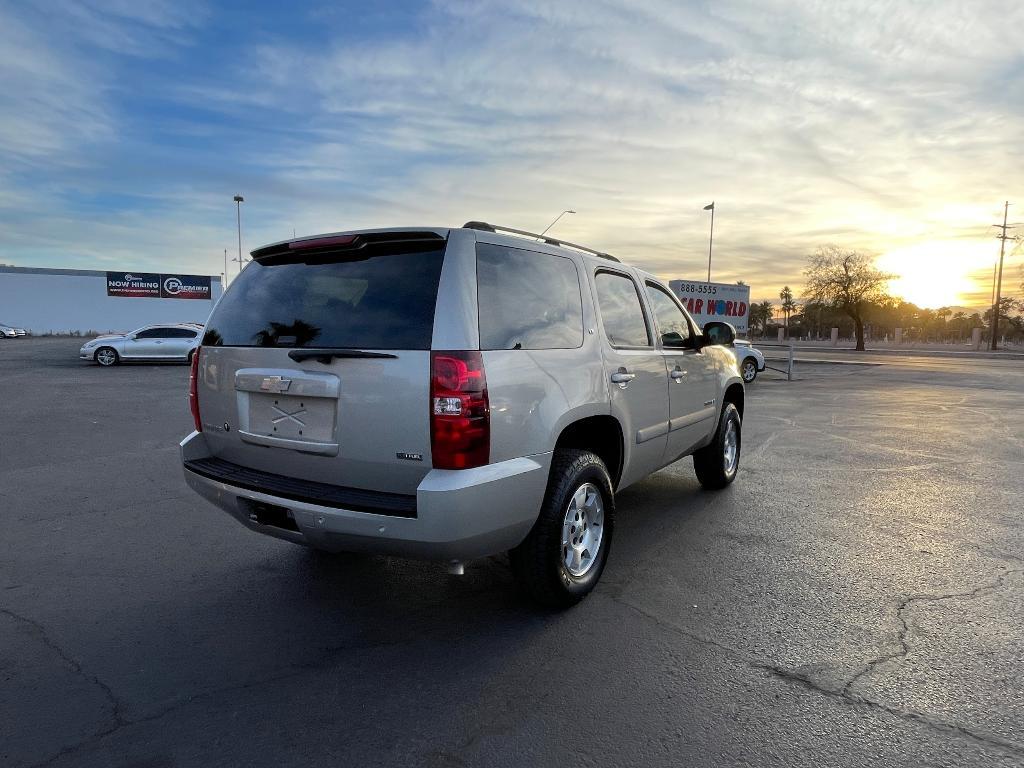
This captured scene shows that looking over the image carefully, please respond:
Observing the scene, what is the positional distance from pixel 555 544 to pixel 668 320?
2378mm

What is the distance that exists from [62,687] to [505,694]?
1.94 m

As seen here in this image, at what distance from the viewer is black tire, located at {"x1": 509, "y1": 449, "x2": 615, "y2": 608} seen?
326 centimetres

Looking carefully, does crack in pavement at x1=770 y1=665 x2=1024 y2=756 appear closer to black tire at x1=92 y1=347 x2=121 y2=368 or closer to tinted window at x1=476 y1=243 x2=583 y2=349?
tinted window at x1=476 y1=243 x2=583 y2=349

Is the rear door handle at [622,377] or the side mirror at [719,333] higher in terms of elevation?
the side mirror at [719,333]

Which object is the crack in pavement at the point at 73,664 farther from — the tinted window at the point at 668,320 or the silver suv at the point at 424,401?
the tinted window at the point at 668,320

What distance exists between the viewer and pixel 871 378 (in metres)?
20.5

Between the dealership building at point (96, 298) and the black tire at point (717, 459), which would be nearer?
the black tire at point (717, 459)

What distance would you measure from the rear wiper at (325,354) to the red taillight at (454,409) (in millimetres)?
247

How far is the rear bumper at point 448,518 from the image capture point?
273 cm

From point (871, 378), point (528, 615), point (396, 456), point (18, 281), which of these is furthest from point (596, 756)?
point (18, 281)

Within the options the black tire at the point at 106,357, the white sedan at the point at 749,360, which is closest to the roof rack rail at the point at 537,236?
the white sedan at the point at 749,360

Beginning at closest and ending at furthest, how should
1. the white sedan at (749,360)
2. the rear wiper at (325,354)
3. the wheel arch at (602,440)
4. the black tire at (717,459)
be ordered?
the rear wiper at (325,354) < the wheel arch at (602,440) < the black tire at (717,459) < the white sedan at (749,360)

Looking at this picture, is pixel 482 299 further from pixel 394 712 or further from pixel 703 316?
pixel 703 316

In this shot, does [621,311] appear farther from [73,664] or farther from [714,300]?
[714,300]
